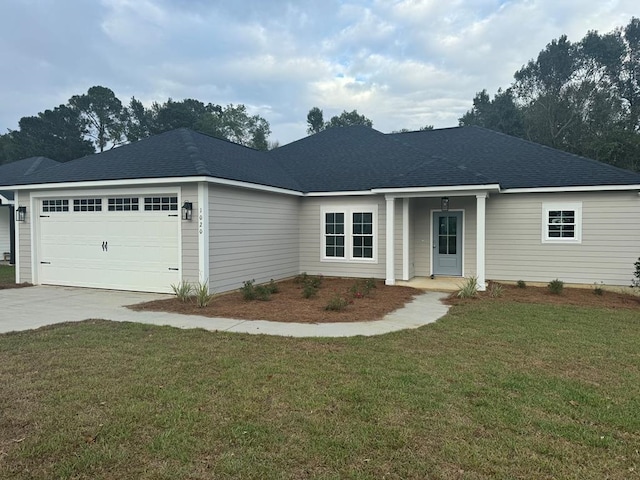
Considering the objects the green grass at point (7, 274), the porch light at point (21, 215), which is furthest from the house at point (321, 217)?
the green grass at point (7, 274)

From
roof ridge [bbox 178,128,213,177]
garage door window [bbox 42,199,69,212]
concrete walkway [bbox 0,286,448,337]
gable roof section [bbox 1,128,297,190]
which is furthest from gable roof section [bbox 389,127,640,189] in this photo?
garage door window [bbox 42,199,69,212]

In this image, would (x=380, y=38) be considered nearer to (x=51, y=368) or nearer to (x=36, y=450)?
(x=51, y=368)

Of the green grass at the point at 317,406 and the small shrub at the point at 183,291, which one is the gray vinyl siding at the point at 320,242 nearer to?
the small shrub at the point at 183,291

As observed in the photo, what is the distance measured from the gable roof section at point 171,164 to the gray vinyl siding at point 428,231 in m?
4.02

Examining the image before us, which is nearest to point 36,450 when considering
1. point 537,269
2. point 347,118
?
point 537,269

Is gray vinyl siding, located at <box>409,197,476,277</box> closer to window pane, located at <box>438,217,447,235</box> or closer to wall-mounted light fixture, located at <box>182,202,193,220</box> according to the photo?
window pane, located at <box>438,217,447,235</box>

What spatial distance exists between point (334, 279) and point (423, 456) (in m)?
10.1

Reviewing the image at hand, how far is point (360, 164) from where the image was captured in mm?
14453

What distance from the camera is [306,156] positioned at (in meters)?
15.9

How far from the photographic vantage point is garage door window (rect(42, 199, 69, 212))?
11.5m

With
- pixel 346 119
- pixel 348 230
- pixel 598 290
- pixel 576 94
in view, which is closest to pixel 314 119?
pixel 346 119

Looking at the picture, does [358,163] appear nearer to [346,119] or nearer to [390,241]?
[390,241]

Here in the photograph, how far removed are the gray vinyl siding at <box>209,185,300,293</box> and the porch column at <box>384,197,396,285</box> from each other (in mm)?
3195

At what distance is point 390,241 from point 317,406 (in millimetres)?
8419
